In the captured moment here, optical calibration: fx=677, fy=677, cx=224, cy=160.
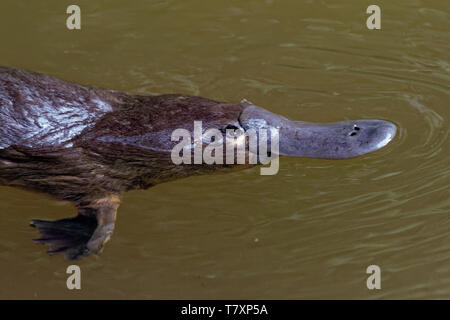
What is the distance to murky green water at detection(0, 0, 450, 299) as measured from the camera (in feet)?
12.5

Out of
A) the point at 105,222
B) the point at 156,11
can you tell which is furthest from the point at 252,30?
the point at 105,222

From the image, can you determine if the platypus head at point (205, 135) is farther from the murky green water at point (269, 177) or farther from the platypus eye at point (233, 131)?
the murky green water at point (269, 177)

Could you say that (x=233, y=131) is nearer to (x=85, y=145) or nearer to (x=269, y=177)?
(x=269, y=177)

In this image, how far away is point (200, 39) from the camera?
5.91m

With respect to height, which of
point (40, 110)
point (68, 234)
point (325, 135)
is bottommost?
point (68, 234)

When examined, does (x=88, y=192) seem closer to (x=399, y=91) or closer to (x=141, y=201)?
(x=141, y=201)

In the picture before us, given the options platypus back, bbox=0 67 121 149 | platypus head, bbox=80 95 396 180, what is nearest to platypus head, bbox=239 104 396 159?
platypus head, bbox=80 95 396 180

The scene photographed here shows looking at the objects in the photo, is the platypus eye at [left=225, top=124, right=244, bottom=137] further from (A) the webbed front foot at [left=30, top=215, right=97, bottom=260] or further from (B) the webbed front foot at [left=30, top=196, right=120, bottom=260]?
(A) the webbed front foot at [left=30, top=215, right=97, bottom=260]

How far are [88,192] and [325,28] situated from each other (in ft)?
9.35

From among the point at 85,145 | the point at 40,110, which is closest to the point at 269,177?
the point at 85,145

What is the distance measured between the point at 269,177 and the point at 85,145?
1.21m

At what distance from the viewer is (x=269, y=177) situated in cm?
445

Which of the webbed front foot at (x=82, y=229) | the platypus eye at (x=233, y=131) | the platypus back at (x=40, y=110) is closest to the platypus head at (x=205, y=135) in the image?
the platypus eye at (x=233, y=131)

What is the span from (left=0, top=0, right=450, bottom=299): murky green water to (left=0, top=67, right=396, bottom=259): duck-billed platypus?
181 millimetres
